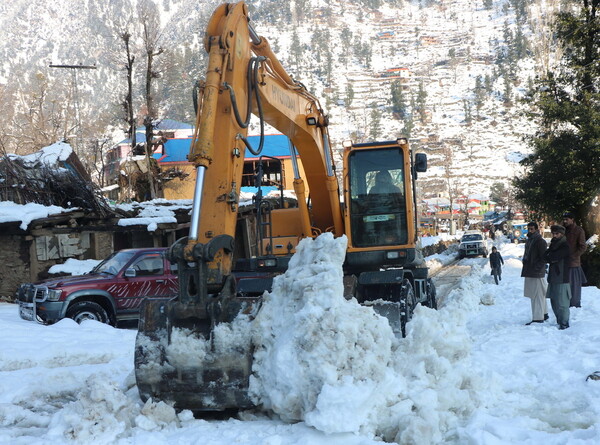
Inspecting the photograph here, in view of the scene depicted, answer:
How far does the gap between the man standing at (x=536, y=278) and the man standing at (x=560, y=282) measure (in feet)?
1.25

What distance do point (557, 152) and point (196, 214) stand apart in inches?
878

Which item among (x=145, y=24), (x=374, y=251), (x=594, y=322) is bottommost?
(x=594, y=322)

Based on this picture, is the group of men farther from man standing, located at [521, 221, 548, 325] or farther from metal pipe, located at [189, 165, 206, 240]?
metal pipe, located at [189, 165, 206, 240]

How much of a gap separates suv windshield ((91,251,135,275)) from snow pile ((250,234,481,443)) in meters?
7.62

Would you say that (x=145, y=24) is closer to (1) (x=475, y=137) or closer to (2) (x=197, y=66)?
(2) (x=197, y=66)

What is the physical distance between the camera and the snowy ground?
16.5ft

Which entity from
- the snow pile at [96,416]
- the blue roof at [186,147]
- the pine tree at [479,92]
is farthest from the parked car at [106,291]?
the pine tree at [479,92]

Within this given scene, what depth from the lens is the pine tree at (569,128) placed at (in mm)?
24547

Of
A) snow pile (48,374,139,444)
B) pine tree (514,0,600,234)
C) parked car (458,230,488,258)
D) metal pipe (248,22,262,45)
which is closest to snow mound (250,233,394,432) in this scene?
snow pile (48,374,139,444)

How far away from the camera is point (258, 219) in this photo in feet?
32.4

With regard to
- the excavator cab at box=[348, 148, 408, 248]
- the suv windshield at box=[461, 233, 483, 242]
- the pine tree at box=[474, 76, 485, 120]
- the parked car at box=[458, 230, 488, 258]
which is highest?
the pine tree at box=[474, 76, 485, 120]

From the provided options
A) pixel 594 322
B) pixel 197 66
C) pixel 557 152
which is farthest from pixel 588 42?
pixel 197 66

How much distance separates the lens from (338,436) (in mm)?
4961

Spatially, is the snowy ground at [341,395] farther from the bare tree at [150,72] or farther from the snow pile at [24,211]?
the bare tree at [150,72]
